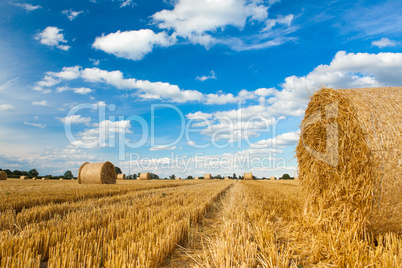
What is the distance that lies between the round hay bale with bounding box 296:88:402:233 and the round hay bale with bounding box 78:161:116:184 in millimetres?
16347

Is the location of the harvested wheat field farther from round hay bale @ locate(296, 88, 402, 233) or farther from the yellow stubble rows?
round hay bale @ locate(296, 88, 402, 233)

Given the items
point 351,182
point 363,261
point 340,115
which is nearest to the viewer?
point 363,261

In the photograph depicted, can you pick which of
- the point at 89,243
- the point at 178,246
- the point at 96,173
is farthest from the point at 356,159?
the point at 96,173

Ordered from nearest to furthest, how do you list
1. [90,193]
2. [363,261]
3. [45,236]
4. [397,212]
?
1. [363,261]
2. [45,236]
3. [397,212]
4. [90,193]

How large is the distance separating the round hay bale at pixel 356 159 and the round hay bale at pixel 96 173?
16.3 metres

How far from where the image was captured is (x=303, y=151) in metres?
5.59

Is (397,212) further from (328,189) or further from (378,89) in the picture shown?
(378,89)

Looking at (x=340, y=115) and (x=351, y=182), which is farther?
(x=340, y=115)

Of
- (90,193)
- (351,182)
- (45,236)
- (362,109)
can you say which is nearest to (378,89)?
(362,109)

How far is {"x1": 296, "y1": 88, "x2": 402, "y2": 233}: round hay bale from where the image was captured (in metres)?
3.77

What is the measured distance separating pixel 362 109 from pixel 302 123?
1550 millimetres

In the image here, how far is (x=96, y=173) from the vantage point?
60.0ft

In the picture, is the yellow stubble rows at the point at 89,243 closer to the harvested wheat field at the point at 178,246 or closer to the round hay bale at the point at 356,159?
the harvested wheat field at the point at 178,246

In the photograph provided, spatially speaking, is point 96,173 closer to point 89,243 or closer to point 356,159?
Answer: point 89,243
